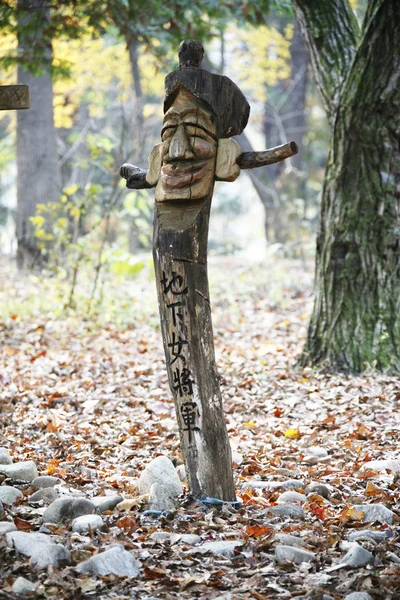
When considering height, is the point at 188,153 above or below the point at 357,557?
above

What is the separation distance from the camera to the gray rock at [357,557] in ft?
10.2

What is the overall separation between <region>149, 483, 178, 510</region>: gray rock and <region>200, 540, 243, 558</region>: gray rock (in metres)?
0.48

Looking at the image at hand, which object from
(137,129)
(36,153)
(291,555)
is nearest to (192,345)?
(291,555)

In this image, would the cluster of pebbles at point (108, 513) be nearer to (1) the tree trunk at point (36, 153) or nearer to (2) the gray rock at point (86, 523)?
(2) the gray rock at point (86, 523)

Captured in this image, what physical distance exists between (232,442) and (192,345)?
1.73 m

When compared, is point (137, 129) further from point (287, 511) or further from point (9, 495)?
point (287, 511)

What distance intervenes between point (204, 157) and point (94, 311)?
5.85 m

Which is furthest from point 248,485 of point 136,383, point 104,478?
point 136,383

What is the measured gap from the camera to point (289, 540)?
3350 millimetres

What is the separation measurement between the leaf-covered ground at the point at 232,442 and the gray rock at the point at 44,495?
0.05 m

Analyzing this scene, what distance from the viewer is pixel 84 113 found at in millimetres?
20516

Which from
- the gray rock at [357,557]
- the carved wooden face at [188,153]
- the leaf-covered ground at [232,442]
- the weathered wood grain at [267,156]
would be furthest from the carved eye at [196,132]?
the gray rock at [357,557]

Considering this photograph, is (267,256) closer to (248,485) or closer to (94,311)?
(94,311)

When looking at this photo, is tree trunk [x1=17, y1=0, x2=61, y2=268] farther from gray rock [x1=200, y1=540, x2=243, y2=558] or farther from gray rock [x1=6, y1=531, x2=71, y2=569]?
gray rock [x1=200, y1=540, x2=243, y2=558]
